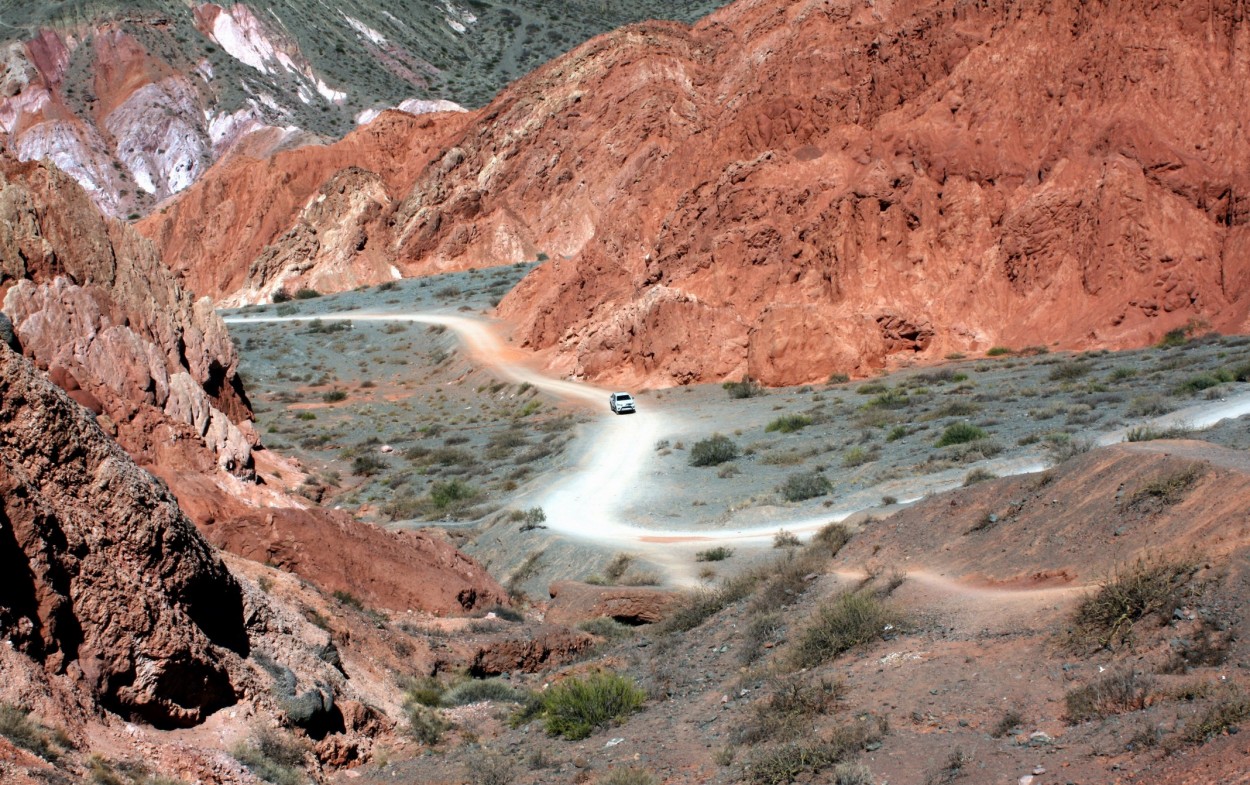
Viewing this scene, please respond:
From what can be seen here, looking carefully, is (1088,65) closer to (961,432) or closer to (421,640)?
(961,432)

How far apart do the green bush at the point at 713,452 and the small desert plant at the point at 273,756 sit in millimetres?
21586

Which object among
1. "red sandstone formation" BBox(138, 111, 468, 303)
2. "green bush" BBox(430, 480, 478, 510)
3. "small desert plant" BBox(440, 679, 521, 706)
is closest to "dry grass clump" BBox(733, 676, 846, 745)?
"small desert plant" BBox(440, 679, 521, 706)

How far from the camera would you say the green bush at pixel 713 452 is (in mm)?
29609

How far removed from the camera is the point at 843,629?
10.4 meters

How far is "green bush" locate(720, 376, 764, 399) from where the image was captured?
39062 mm

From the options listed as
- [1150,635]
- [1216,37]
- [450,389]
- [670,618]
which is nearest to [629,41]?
[450,389]

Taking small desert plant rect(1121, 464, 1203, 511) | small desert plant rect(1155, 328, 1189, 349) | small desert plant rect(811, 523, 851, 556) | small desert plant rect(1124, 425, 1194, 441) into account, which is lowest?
small desert plant rect(1155, 328, 1189, 349)

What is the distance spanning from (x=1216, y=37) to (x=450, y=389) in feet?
109

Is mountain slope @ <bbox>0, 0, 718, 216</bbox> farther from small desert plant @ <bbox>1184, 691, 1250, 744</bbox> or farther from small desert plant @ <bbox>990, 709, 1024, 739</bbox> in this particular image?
small desert plant @ <bbox>1184, 691, 1250, 744</bbox>

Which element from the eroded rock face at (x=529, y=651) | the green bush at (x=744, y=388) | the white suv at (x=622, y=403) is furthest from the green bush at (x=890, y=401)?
the eroded rock face at (x=529, y=651)

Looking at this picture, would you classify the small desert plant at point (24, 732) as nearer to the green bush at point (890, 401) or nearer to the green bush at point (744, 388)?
the green bush at point (890, 401)

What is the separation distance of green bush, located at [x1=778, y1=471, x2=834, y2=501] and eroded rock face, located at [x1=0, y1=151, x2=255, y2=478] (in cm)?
1157

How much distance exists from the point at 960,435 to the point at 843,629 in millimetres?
16670

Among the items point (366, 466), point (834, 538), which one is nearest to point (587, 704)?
point (834, 538)
